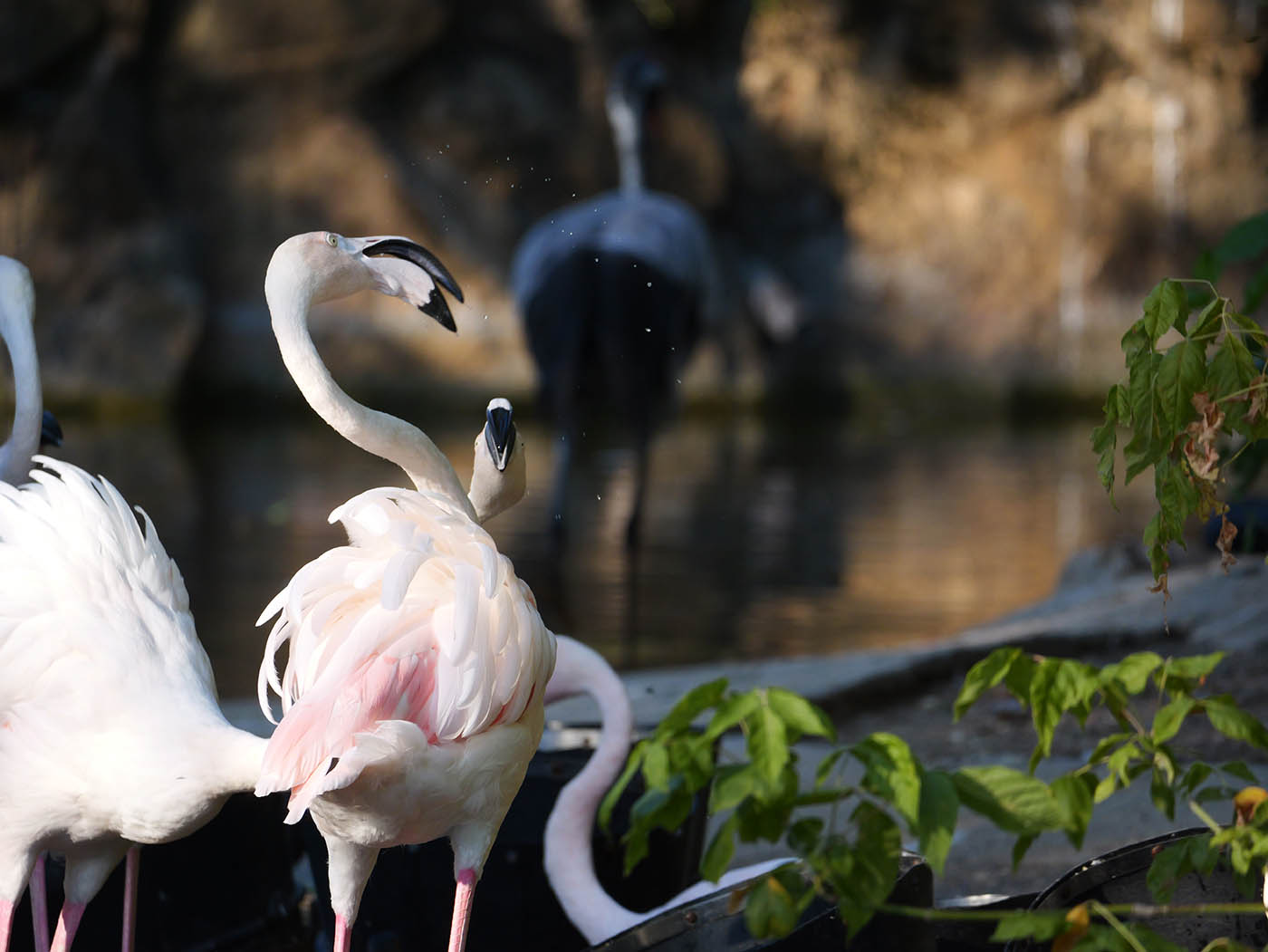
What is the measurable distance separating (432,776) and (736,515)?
6.06 meters

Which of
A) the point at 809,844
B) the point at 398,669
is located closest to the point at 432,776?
the point at 398,669

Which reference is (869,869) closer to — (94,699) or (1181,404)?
(1181,404)

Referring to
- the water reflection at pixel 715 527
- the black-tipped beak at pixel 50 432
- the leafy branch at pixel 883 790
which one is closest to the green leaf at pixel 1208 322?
the leafy branch at pixel 883 790

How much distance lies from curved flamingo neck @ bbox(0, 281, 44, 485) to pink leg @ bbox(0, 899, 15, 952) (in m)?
0.70

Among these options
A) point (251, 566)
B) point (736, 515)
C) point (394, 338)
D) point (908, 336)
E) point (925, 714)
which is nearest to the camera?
point (925, 714)

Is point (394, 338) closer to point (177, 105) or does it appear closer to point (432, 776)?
point (177, 105)

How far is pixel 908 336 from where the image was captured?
530 inches

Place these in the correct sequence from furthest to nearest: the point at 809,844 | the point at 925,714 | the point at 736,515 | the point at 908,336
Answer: the point at 908,336 < the point at 736,515 < the point at 925,714 < the point at 809,844

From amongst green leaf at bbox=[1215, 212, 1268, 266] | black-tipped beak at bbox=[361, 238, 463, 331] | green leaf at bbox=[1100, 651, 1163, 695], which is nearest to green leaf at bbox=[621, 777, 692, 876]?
green leaf at bbox=[1100, 651, 1163, 695]

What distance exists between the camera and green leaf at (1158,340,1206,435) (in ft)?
4.12

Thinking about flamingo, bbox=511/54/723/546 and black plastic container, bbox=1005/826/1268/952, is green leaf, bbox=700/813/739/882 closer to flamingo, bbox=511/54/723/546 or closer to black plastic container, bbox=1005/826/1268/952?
black plastic container, bbox=1005/826/1268/952

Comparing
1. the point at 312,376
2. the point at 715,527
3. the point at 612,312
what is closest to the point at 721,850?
the point at 312,376

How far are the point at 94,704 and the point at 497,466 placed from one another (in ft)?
1.75

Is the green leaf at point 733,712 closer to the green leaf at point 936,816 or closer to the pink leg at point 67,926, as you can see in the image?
the green leaf at point 936,816
